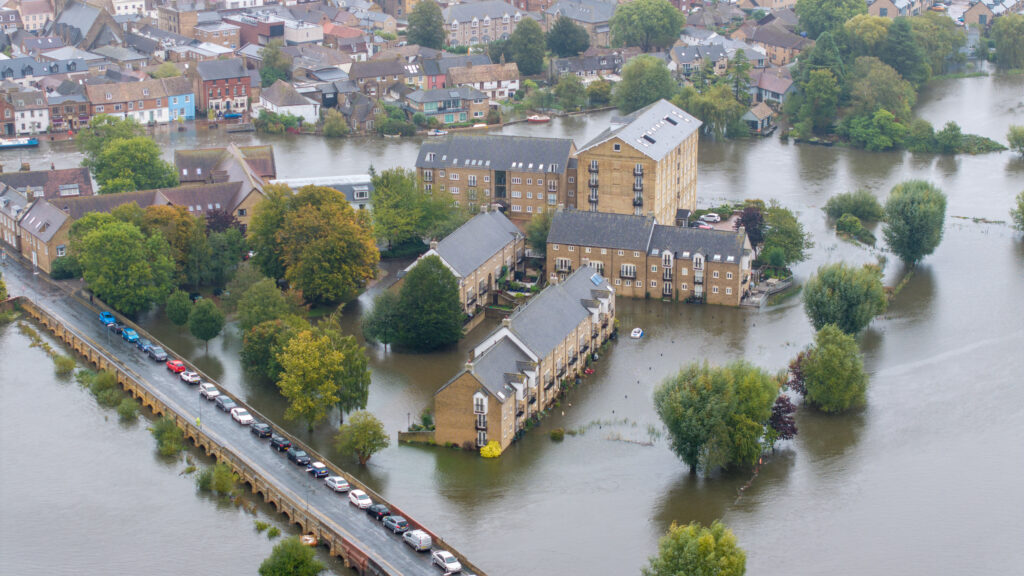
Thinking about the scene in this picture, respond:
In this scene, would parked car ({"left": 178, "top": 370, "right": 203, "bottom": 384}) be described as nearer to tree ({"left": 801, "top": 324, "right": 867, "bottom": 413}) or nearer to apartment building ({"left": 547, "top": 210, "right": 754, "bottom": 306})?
apartment building ({"left": 547, "top": 210, "right": 754, "bottom": 306})

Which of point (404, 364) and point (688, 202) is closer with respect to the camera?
point (404, 364)

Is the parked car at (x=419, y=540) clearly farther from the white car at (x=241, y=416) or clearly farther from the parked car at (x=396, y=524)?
the white car at (x=241, y=416)

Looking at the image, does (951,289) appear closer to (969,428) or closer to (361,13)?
(969,428)

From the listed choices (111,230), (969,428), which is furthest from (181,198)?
(969,428)

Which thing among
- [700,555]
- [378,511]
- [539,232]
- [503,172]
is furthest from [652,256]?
[700,555]

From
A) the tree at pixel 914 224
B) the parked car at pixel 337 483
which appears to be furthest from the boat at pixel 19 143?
the tree at pixel 914 224

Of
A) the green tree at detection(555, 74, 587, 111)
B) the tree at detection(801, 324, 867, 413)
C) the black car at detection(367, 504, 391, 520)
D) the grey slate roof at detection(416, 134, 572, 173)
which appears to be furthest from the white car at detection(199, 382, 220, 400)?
the green tree at detection(555, 74, 587, 111)

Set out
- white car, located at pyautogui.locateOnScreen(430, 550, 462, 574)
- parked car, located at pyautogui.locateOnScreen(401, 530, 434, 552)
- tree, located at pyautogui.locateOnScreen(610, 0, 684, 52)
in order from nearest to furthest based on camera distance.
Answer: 1. white car, located at pyautogui.locateOnScreen(430, 550, 462, 574)
2. parked car, located at pyautogui.locateOnScreen(401, 530, 434, 552)
3. tree, located at pyautogui.locateOnScreen(610, 0, 684, 52)

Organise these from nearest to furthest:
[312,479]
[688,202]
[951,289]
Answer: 1. [312,479]
2. [951,289]
3. [688,202]
